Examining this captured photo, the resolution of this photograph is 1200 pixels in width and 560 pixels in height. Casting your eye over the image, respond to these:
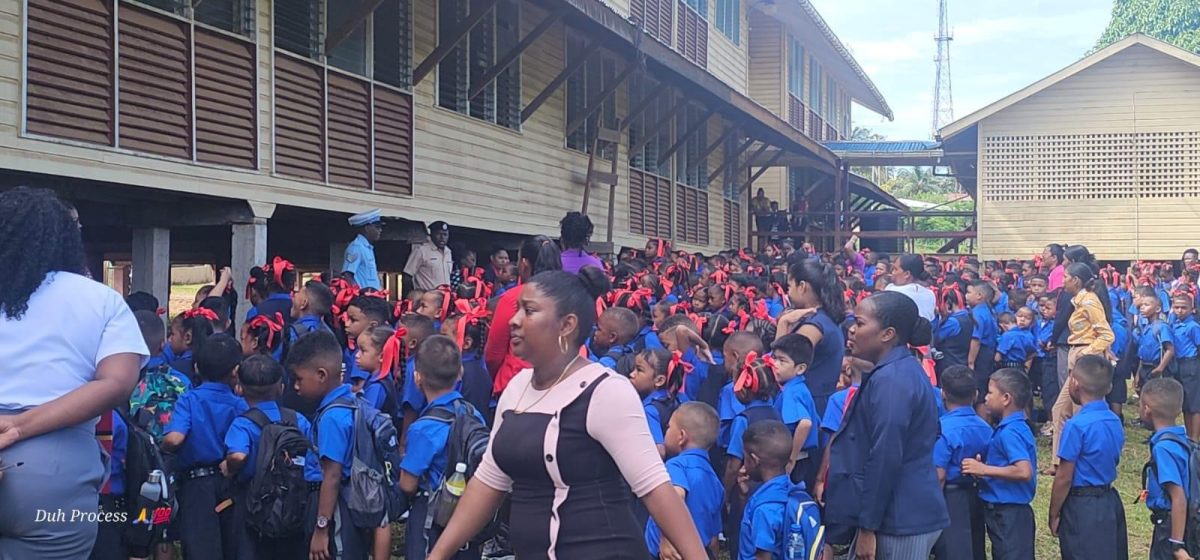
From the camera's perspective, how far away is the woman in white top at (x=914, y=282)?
26.8 feet

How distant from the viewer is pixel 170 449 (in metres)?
4.79

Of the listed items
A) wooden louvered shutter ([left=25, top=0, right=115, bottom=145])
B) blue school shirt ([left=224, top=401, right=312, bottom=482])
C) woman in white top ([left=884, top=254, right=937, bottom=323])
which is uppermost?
wooden louvered shutter ([left=25, top=0, right=115, bottom=145])

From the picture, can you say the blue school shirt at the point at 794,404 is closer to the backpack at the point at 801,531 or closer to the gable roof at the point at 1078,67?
the backpack at the point at 801,531

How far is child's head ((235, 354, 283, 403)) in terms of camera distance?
4.76 meters

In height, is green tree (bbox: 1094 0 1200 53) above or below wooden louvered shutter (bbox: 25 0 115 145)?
above

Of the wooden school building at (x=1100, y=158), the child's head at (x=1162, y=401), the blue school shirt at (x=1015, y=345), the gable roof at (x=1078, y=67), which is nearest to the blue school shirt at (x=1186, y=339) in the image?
the blue school shirt at (x=1015, y=345)

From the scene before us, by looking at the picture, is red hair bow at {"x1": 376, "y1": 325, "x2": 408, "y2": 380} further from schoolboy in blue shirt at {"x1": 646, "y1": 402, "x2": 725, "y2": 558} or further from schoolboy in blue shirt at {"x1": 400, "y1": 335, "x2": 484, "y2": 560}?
schoolboy in blue shirt at {"x1": 646, "y1": 402, "x2": 725, "y2": 558}

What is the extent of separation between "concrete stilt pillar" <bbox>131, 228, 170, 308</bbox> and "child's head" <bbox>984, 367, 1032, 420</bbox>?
6370 millimetres

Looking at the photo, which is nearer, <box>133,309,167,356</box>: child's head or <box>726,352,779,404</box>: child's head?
<box>133,309,167,356</box>: child's head

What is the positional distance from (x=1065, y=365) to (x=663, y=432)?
553cm

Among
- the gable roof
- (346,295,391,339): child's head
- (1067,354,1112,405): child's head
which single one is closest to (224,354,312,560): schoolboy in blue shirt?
(346,295,391,339): child's head

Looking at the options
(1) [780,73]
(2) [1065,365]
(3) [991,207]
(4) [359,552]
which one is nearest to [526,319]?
(4) [359,552]

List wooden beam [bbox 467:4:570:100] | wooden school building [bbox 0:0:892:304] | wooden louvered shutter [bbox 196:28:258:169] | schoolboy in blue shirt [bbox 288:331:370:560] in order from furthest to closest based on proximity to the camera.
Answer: wooden beam [bbox 467:4:570:100], wooden louvered shutter [bbox 196:28:258:169], wooden school building [bbox 0:0:892:304], schoolboy in blue shirt [bbox 288:331:370:560]

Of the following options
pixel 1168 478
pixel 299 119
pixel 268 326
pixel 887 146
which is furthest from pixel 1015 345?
pixel 887 146
